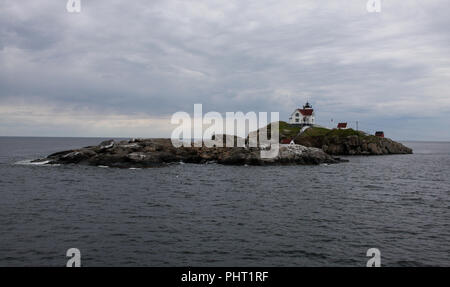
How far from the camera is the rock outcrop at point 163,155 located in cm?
7325

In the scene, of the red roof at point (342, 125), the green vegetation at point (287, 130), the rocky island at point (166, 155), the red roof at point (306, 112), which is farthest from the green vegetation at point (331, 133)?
the rocky island at point (166, 155)

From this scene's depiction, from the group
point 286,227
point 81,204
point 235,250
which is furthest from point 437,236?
point 81,204

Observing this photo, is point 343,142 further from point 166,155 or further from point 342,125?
point 166,155

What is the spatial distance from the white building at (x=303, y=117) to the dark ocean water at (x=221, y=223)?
342ft

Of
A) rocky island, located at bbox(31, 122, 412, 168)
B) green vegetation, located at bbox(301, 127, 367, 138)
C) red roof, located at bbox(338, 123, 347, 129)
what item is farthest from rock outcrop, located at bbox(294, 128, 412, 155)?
rocky island, located at bbox(31, 122, 412, 168)

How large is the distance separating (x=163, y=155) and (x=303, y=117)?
91.5 metres

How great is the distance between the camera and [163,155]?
80.2 metres

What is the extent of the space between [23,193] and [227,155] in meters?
51.7

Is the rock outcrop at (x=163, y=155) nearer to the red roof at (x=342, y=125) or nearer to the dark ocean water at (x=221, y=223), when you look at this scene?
the dark ocean water at (x=221, y=223)

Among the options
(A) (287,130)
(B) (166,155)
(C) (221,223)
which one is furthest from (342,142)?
(C) (221,223)

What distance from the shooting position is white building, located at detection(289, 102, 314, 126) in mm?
153125

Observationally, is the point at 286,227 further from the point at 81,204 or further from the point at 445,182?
the point at 445,182
